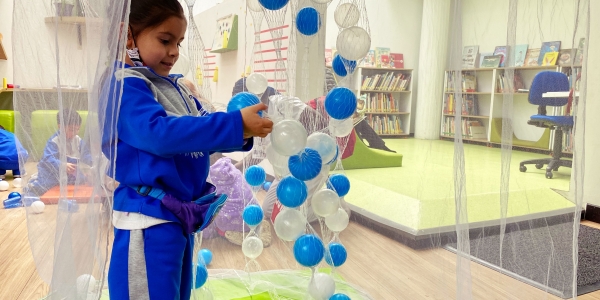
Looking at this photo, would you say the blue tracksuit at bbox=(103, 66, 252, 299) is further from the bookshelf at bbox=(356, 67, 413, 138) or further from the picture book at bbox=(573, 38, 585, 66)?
the bookshelf at bbox=(356, 67, 413, 138)

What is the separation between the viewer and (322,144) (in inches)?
45.9

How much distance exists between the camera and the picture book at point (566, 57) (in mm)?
1118

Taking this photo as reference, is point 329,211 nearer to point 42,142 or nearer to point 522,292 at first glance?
point 522,292

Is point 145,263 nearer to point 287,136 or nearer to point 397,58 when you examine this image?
point 287,136

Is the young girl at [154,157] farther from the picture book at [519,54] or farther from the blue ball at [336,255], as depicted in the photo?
the picture book at [519,54]

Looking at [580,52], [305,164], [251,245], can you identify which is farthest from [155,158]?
[580,52]

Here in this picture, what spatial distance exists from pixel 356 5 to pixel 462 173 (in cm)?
51

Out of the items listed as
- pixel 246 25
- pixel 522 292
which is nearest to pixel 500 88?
pixel 522 292

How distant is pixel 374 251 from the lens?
1775 mm

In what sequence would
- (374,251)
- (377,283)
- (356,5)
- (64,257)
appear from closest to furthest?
1. (64,257)
2. (356,5)
3. (377,283)
4. (374,251)

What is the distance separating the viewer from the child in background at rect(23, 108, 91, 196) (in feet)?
2.45

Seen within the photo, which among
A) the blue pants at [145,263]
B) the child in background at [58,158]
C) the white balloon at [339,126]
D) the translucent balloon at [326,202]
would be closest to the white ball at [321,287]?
the translucent balloon at [326,202]

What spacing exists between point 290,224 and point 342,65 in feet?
1.54

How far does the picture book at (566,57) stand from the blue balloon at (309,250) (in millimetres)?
779
